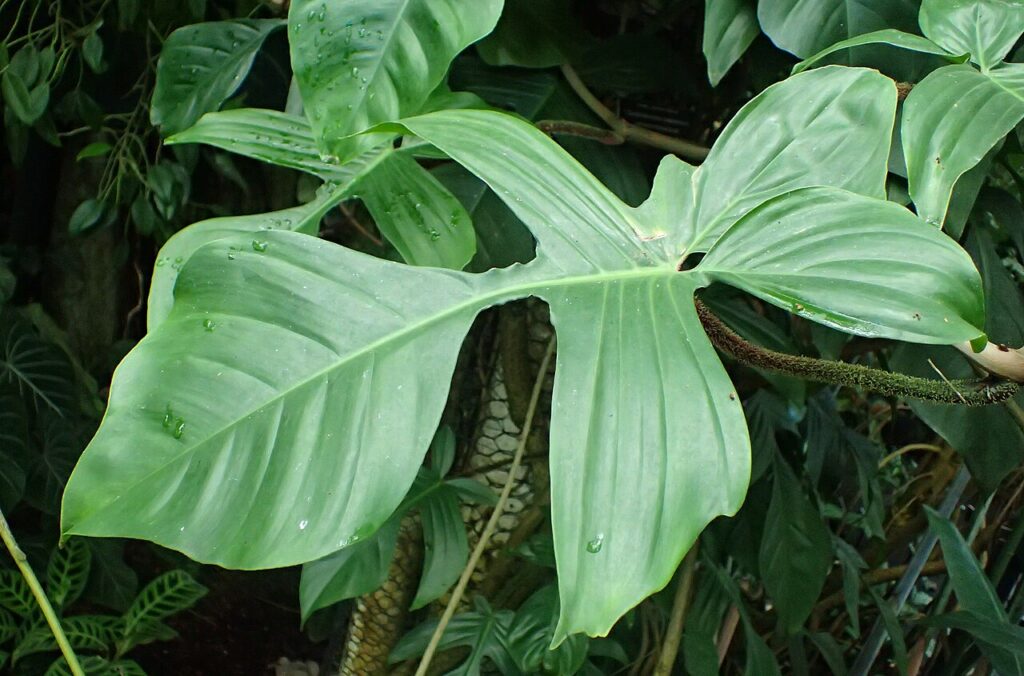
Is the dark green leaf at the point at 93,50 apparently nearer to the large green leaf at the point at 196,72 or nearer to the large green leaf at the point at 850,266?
the large green leaf at the point at 196,72

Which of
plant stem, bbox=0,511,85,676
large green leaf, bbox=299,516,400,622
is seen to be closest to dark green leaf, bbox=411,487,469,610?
large green leaf, bbox=299,516,400,622

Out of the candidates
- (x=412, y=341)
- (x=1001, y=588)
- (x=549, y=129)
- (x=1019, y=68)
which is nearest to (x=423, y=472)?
(x=549, y=129)

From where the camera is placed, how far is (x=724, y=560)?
1.25 m

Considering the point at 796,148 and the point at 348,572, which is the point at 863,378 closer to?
the point at 796,148

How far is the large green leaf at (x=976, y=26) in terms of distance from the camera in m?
0.62

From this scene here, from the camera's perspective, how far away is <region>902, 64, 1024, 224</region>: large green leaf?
51 centimetres

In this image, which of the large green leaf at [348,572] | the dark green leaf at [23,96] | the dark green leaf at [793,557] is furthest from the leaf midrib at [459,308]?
the dark green leaf at [23,96]

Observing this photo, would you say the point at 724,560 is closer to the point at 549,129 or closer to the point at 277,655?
the point at 549,129

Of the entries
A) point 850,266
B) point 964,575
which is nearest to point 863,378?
point 850,266

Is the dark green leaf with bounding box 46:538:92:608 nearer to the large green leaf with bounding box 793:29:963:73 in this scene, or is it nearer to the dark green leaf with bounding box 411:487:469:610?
the dark green leaf with bounding box 411:487:469:610

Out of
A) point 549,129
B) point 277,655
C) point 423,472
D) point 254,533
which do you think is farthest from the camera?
point 277,655

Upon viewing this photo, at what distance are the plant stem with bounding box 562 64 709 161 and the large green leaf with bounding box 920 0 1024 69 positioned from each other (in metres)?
0.30

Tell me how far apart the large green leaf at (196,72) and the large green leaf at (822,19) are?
1.89 ft

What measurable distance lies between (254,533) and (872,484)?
118cm
